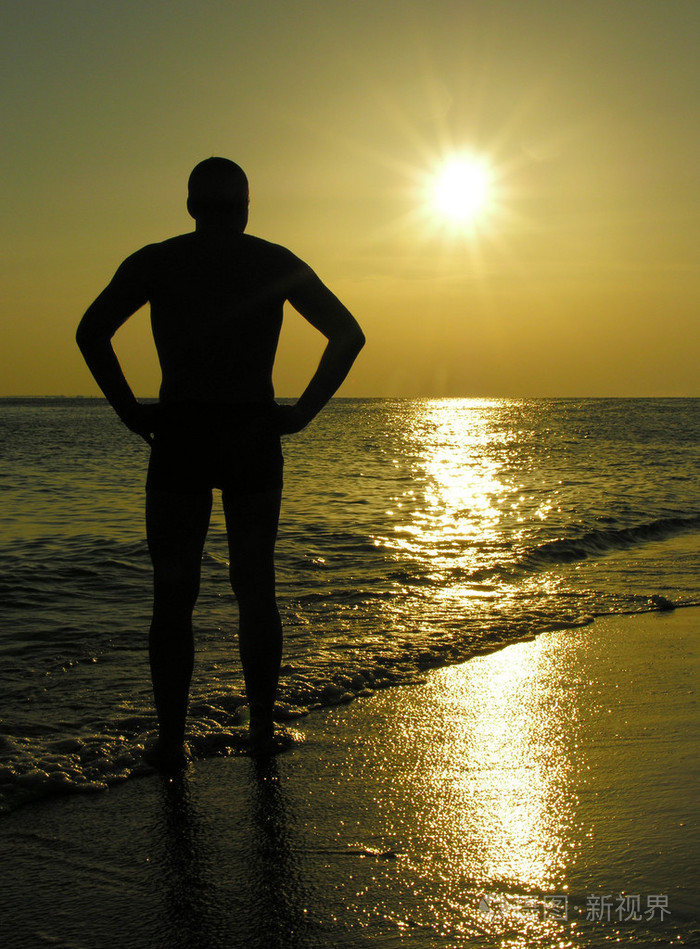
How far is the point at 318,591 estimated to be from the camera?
21.1ft

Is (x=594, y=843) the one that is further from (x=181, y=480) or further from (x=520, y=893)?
(x=181, y=480)

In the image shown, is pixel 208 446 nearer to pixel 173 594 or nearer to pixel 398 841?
pixel 173 594

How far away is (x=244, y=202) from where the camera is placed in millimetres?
2748

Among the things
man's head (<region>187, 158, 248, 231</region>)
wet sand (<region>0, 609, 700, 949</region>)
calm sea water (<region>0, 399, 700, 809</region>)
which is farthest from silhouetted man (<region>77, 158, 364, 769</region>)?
calm sea water (<region>0, 399, 700, 809</region>)

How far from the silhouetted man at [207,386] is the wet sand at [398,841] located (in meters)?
0.52

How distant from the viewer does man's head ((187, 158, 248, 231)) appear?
268 centimetres

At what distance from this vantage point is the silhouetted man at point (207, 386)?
8.46ft

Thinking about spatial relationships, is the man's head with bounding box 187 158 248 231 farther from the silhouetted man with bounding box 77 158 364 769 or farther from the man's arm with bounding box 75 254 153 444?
the man's arm with bounding box 75 254 153 444

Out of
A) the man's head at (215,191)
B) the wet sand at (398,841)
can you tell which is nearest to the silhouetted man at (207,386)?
the man's head at (215,191)

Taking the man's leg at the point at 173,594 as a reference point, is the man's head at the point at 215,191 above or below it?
above

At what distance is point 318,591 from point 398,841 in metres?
4.29

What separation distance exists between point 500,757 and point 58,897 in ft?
4.93

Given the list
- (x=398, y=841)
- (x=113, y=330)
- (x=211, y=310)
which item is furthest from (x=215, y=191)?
(x=398, y=841)

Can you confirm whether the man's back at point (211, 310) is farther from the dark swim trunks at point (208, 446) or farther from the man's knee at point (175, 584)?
the man's knee at point (175, 584)
